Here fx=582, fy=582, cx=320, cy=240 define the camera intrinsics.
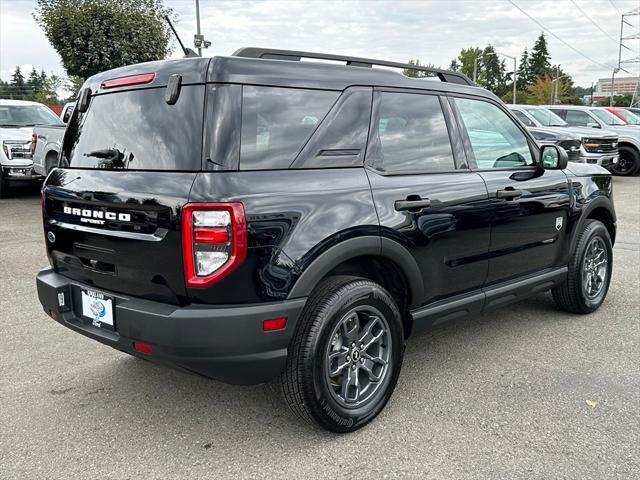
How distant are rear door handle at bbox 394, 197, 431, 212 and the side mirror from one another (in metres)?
1.44

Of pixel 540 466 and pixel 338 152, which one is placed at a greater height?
pixel 338 152

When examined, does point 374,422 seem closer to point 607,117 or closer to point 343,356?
point 343,356

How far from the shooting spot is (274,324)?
2.59 metres

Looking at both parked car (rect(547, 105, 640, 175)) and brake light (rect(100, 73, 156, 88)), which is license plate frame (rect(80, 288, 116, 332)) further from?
parked car (rect(547, 105, 640, 175))

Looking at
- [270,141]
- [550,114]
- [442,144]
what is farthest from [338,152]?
[550,114]

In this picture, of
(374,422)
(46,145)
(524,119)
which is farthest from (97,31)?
(374,422)

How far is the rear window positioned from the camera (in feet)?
8.56

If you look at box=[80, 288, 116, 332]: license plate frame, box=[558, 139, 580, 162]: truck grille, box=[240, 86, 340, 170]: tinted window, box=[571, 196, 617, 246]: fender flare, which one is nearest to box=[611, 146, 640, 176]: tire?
box=[558, 139, 580, 162]: truck grille

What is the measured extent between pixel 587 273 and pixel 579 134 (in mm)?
11151

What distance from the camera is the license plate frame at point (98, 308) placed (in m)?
2.80

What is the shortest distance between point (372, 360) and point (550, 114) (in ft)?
46.8

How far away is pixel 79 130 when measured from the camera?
3312mm

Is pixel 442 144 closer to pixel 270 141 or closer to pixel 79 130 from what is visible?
pixel 270 141

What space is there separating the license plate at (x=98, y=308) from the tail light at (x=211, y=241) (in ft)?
1.88
